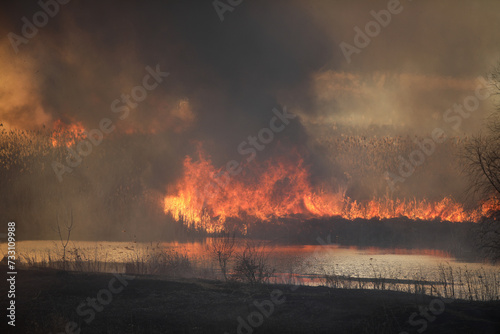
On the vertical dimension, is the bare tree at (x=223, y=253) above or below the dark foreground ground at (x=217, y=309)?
above

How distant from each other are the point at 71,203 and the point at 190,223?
26117 mm

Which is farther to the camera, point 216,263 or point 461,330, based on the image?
point 216,263

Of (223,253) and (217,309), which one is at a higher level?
(223,253)

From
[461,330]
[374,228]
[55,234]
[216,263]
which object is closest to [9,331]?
[461,330]

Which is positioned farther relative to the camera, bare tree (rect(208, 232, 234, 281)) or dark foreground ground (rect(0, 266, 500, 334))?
bare tree (rect(208, 232, 234, 281))

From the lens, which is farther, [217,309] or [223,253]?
[223,253]

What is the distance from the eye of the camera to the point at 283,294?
3041 cm

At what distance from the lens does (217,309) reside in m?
27.2

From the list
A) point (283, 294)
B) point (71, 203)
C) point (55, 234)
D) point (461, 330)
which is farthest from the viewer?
point (71, 203)

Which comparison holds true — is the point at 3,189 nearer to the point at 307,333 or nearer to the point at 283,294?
the point at 283,294

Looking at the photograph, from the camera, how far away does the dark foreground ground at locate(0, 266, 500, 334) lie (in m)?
23.2

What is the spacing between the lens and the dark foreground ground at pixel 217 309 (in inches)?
914

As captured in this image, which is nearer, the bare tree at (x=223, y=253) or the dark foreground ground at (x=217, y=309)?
the dark foreground ground at (x=217, y=309)

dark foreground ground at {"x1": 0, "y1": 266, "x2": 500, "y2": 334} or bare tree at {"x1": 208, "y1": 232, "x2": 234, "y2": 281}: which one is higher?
bare tree at {"x1": 208, "y1": 232, "x2": 234, "y2": 281}
